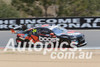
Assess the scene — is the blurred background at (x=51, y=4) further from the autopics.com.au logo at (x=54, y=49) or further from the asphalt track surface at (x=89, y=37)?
the autopics.com.au logo at (x=54, y=49)

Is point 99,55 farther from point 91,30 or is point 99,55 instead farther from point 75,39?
point 91,30

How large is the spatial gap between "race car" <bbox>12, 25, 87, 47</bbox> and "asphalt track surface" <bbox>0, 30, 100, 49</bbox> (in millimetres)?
566

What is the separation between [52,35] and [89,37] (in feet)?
7.83

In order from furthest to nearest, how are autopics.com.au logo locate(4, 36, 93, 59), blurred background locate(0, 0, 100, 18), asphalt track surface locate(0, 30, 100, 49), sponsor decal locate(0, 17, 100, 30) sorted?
blurred background locate(0, 0, 100, 18) < sponsor decal locate(0, 17, 100, 30) < asphalt track surface locate(0, 30, 100, 49) < autopics.com.au logo locate(4, 36, 93, 59)

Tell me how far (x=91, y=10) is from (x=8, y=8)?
13201 mm

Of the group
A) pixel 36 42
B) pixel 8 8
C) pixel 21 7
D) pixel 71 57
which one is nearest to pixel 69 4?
pixel 21 7

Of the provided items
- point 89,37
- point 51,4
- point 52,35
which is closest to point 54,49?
point 52,35

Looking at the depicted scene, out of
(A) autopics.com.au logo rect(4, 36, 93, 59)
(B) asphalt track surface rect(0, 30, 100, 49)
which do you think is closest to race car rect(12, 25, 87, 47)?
(A) autopics.com.au logo rect(4, 36, 93, 59)

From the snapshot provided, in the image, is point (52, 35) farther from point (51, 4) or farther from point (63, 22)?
point (51, 4)

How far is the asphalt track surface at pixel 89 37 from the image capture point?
11.8 m

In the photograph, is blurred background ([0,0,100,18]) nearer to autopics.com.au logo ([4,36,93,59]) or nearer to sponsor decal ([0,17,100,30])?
sponsor decal ([0,17,100,30])

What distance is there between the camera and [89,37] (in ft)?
40.5

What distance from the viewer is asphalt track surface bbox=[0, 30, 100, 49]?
1183cm

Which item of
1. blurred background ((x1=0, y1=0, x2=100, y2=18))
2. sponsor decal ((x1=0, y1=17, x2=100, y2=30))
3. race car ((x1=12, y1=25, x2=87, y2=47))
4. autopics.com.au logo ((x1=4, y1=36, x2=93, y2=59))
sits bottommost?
autopics.com.au logo ((x1=4, y1=36, x2=93, y2=59))
